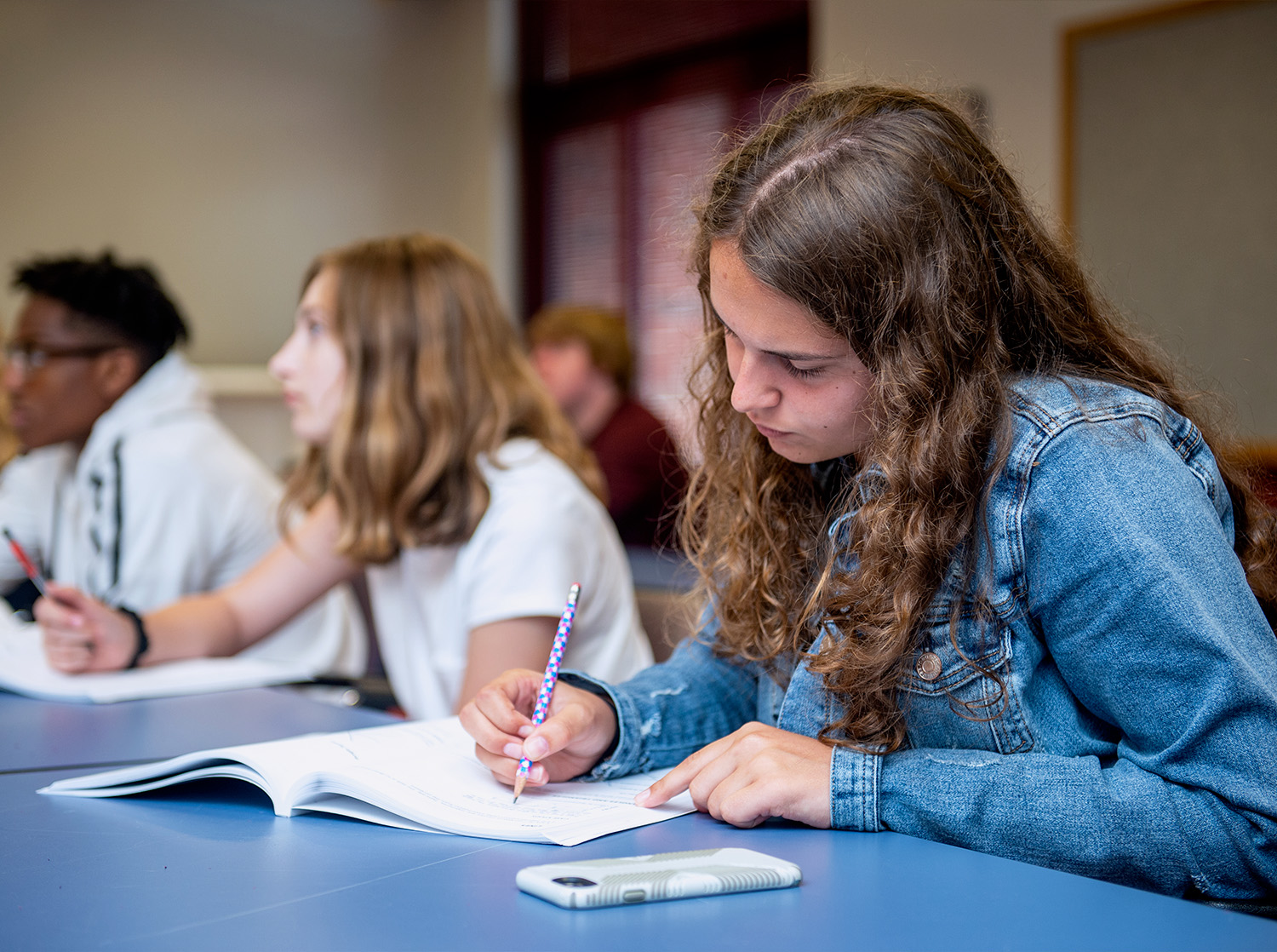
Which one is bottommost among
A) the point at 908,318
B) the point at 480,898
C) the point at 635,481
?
the point at 635,481

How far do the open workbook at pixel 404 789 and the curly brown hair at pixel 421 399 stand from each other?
662 mm

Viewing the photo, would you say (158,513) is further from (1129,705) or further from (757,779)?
(1129,705)

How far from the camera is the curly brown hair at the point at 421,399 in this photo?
1687 mm

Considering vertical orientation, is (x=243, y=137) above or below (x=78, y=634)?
above

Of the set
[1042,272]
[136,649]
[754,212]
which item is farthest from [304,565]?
[1042,272]

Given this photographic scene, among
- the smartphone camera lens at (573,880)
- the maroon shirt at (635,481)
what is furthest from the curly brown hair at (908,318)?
the maroon shirt at (635,481)

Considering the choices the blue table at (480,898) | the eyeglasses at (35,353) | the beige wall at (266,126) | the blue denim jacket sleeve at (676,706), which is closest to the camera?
the blue table at (480,898)

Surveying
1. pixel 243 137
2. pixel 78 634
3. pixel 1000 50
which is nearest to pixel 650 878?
pixel 78 634

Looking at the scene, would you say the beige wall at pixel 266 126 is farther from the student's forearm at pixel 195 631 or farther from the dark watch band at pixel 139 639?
the dark watch band at pixel 139 639

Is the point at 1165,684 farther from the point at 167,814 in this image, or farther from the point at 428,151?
the point at 428,151

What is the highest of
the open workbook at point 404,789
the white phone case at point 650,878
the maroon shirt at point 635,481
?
the white phone case at point 650,878

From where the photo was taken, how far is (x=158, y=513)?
87.5 inches

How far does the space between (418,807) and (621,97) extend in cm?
412

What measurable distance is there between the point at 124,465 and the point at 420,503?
0.89m
